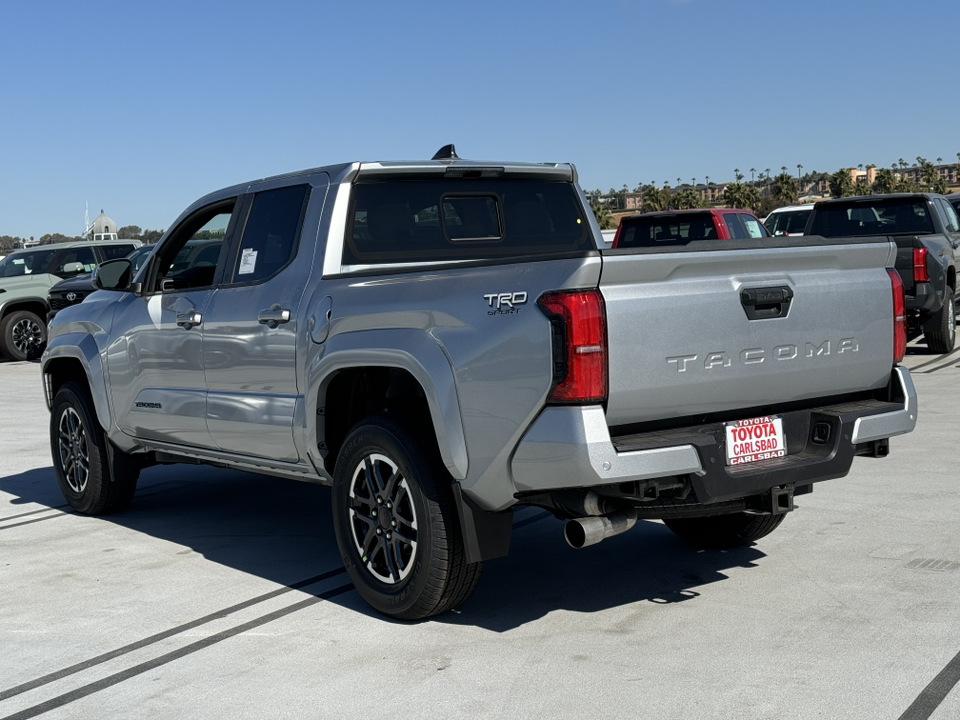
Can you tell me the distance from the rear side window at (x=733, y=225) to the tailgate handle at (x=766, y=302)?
13979 mm

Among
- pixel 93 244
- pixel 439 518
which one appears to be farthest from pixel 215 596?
pixel 93 244

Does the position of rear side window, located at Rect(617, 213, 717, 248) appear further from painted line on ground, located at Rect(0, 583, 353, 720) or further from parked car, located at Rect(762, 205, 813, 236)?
painted line on ground, located at Rect(0, 583, 353, 720)

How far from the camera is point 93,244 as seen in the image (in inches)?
835

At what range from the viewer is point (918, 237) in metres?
13.9

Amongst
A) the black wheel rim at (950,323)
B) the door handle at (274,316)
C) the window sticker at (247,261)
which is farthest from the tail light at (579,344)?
the black wheel rim at (950,323)

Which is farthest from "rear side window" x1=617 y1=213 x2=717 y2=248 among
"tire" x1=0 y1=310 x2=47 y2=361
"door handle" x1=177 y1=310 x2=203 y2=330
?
"door handle" x1=177 y1=310 x2=203 y2=330

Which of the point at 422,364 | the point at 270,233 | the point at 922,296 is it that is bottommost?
the point at 922,296

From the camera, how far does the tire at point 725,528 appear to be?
5969 millimetres

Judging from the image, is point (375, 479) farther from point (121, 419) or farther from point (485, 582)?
point (121, 419)

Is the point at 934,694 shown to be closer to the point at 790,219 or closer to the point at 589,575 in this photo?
the point at 589,575

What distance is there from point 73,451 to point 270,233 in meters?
2.67

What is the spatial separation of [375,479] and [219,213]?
2.27m

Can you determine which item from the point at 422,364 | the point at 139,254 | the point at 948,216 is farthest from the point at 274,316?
the point at 139,254

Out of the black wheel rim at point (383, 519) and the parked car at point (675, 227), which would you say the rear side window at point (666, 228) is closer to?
the parked car at point (675, 227)
